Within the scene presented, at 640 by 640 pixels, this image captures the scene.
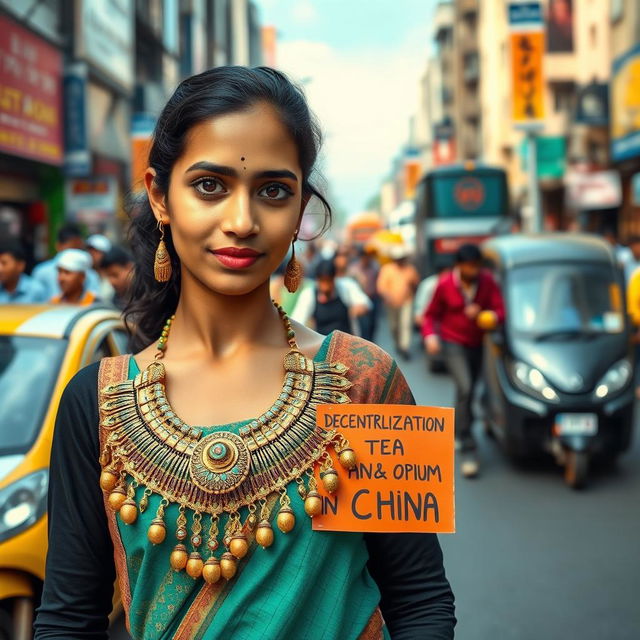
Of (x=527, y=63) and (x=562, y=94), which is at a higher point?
(x=562, y=94)

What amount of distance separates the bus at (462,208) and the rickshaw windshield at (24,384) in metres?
19.6

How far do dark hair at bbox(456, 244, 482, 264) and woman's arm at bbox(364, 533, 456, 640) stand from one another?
6.58 m

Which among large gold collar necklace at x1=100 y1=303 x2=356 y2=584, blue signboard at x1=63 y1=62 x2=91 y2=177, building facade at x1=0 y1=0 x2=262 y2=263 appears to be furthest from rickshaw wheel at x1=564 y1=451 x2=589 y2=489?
blue signboard at x1=63 y1=62 x2=91 y2=177

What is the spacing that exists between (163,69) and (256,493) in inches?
1288

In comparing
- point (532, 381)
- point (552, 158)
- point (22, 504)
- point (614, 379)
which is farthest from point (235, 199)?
point (552, 158)

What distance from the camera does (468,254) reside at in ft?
27.4

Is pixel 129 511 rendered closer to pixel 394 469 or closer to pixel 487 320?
pixel 394 469

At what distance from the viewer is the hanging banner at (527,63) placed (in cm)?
2283

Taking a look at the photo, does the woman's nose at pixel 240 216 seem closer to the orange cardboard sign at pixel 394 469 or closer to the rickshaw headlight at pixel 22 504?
the orange cardboard sign at pixel 394 469

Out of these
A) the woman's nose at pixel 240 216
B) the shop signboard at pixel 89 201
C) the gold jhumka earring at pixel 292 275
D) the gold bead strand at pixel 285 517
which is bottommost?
the gold bead strand at pixel 285 517

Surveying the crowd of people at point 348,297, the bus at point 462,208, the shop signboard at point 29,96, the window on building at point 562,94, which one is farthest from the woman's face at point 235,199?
the window on building at point 562,94

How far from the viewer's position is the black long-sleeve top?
69.0 inches

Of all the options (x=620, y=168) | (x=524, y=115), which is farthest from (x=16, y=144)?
(x=620, y=168)

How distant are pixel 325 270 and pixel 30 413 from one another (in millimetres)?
5606
